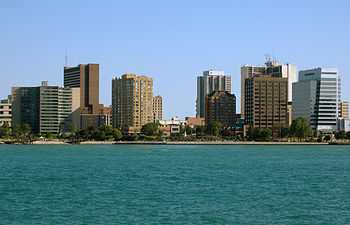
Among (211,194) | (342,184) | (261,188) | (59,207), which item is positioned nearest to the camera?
(59,207)

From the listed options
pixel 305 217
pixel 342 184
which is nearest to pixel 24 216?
pixel 305 217

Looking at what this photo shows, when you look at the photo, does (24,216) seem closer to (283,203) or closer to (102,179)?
(283,203)

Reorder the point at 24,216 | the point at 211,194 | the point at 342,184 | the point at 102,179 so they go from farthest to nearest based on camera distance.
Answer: the point at 102,179 < the point at 342,184 < the point at 211,194 < the point at 24,216

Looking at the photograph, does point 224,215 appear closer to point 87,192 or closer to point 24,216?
point 24,216

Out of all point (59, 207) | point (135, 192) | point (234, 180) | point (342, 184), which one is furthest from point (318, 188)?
point (59, 207)

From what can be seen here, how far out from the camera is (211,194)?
52.2 m

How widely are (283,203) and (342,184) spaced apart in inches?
650

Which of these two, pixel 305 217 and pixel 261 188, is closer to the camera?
pixel 305 217

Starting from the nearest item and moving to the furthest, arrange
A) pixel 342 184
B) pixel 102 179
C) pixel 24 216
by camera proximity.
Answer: pixel 24 216 → pixel 342 184 → pixel 102 179

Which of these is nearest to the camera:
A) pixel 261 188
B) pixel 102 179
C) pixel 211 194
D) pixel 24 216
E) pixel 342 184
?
pixel 24 216

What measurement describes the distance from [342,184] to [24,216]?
1208 inches

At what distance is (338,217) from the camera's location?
134ft

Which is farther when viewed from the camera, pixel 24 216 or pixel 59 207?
pixel 59 207

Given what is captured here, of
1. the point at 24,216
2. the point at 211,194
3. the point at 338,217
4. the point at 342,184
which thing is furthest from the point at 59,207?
the point at 342,184
